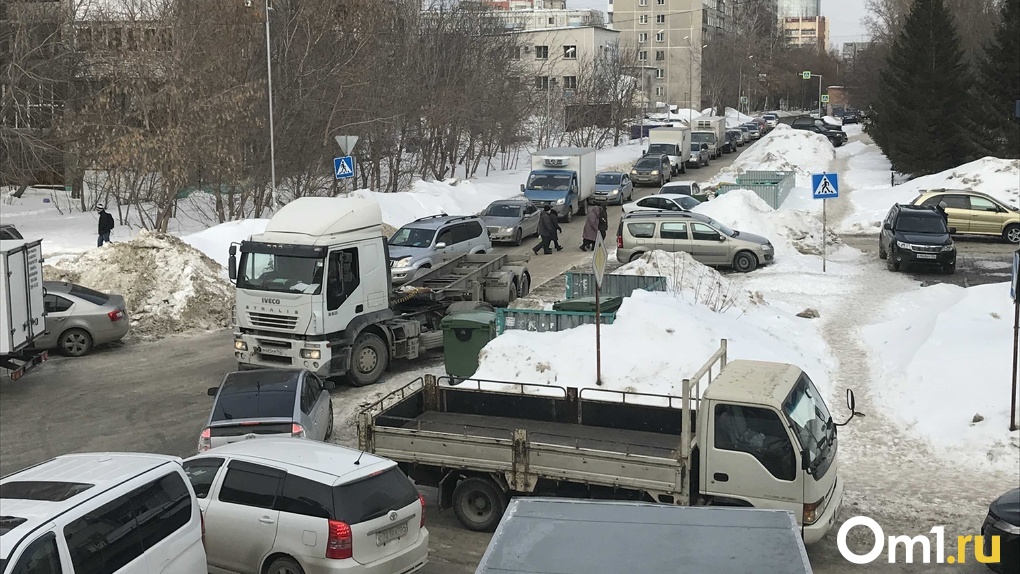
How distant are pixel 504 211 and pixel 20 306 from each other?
1899cm

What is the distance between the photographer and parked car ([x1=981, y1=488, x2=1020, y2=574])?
9.16 m

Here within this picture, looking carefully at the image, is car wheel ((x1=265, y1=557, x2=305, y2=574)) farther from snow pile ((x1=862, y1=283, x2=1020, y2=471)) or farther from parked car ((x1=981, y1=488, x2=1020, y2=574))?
snow pile ((x1=862, y1=283, x2=1020, y2=471))

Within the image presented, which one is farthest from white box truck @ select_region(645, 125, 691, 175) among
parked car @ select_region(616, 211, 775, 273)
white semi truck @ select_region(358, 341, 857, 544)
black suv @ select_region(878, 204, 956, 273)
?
white semi truck @ select_region(358, 341, 857, 544)

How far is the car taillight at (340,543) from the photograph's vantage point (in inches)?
341

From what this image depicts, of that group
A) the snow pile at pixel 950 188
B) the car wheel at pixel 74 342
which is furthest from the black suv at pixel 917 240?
the car wheel at pixel 74 342

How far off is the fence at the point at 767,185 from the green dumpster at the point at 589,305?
18.3m

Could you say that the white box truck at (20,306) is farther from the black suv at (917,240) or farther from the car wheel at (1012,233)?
the car wheel at (1012,233)

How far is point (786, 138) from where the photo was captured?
62312 mm

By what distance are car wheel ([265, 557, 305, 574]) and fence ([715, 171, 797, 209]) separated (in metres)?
27.8

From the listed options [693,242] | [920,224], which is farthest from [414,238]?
[920,224]

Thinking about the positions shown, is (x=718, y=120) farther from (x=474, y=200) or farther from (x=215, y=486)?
(x=215, y=486)

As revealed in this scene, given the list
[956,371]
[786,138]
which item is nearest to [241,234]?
[956,371]

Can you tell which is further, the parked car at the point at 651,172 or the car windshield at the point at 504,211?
the parked car at the point at 651,172

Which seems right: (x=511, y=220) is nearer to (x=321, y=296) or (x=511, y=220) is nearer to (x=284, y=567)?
(x=321, y=296)
